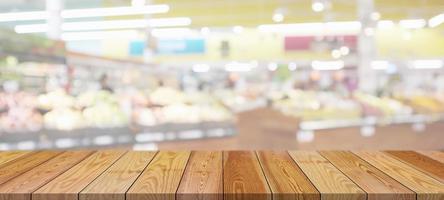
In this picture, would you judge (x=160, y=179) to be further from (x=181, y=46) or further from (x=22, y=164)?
(x=181, y=46)

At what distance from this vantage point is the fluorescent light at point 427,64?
4.75 metres

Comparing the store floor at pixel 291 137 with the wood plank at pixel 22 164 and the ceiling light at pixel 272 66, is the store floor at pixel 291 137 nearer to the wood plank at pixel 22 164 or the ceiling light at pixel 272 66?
the ceiling light at pixel 272 66

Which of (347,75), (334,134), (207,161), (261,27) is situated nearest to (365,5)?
(347,75)

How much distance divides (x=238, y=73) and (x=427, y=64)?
6.75 ft

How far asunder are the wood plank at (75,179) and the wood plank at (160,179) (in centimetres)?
12

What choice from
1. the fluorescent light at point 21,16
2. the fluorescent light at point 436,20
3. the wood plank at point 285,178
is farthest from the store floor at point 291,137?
the wood plank at point 285,178

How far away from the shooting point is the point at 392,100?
4.69 meters

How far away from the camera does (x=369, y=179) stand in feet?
3.69

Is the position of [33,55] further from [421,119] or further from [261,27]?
[421,119]

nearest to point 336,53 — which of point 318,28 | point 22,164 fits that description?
point 318,28

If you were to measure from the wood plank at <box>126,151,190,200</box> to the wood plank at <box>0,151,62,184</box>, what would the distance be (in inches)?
13.5

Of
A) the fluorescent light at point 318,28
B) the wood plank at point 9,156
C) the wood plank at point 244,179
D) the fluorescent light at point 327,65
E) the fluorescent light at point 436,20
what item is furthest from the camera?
the fluorescent light at point 436,20

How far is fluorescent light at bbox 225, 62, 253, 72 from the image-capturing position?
470 centimetres

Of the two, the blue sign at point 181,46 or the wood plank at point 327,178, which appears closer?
the wood plank at point 327,178
